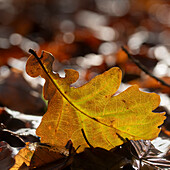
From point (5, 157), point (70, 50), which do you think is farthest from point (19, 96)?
point (70, 50)

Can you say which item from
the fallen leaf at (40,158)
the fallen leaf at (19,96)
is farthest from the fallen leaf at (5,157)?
the fallen leaf at (19,96)

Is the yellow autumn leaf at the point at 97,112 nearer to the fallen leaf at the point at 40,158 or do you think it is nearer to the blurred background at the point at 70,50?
the fallen leaf at the point at 40,158

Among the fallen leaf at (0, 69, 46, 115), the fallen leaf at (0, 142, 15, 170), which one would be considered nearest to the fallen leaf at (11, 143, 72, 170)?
the fallen leaf at (0, 142, 15, 170)

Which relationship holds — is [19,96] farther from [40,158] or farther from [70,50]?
[70,50]

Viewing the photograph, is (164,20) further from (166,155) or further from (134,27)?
(166,155)

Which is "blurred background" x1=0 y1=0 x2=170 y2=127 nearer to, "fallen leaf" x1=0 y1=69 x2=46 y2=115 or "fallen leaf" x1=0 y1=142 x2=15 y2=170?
"fallen leaf" x1=0 y1=69 x2=46 y2=115

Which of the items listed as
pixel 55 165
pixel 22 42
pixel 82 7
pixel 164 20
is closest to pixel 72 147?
pixel 55 165
